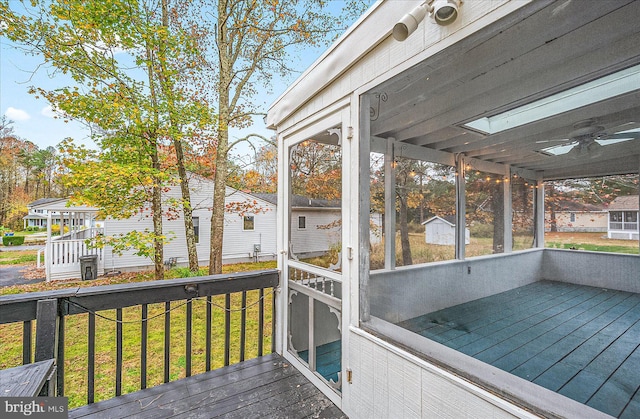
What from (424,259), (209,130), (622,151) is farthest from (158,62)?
(622,151)

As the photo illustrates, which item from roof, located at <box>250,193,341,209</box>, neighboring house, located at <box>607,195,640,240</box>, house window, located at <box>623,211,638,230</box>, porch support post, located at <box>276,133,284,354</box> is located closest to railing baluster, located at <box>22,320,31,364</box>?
porch support post, located at <box>276,133,284,354</box>

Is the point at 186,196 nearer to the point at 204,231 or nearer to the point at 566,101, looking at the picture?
the point at 204,231

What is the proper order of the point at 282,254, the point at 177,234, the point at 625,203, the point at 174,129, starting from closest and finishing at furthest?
the point at 282,254 → the point at 625,203 → the point at 174,129 → the point at 177,234

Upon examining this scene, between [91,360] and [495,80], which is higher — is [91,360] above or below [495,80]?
below

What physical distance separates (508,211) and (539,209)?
58cm

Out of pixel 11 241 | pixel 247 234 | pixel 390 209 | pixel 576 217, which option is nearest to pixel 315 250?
pixel 390 209

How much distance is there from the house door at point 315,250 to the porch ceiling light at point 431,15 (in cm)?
75

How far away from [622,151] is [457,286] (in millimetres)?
2601

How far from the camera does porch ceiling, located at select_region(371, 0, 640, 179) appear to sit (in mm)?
1238

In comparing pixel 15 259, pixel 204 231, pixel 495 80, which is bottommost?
pixel 15 259

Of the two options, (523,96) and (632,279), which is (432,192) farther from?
(632,279)

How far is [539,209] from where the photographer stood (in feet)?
15.1

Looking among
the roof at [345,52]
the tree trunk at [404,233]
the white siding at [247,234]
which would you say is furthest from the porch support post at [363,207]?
the white siding at [247,234]

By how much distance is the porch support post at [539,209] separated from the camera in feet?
14.9
